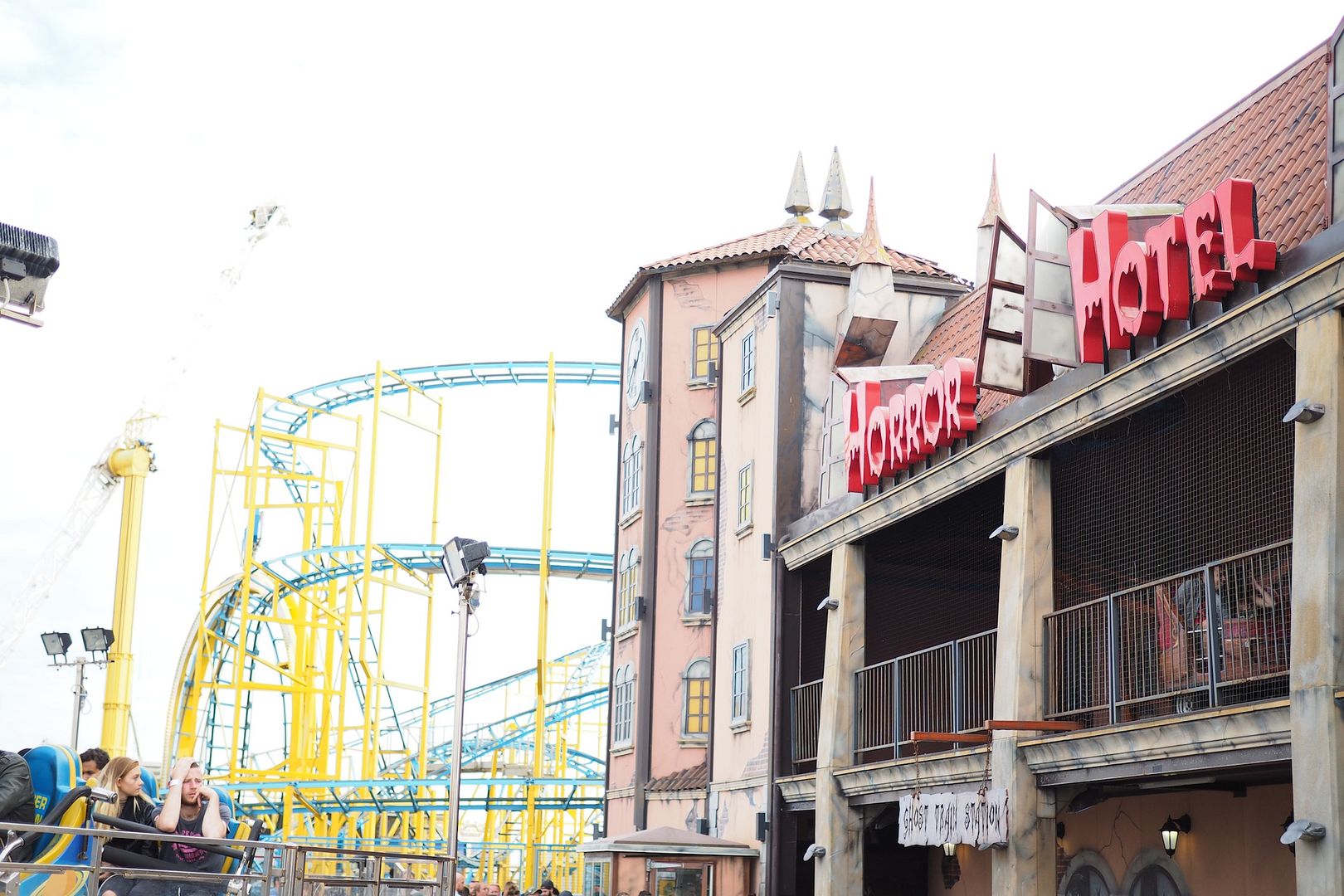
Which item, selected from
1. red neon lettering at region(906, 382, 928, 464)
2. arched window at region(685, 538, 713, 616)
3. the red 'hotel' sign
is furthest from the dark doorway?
the red 'hotel' sign

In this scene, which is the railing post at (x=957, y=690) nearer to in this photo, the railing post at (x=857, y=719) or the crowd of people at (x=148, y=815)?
the railing post at (x=857, y=719)

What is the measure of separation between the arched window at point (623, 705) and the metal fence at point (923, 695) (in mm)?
7815

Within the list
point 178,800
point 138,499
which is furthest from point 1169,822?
point 138,499

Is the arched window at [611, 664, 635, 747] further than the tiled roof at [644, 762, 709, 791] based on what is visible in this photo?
Yes

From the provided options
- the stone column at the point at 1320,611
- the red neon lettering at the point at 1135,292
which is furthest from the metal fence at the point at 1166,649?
the red neon lettering at the point at 1135,292

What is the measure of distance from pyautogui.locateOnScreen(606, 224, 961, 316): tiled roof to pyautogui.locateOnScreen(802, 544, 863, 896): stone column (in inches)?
239

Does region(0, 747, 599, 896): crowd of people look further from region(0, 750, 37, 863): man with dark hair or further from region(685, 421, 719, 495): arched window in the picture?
region(685, 421, 719, 495): arched window

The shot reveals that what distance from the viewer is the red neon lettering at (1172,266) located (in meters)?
13.4

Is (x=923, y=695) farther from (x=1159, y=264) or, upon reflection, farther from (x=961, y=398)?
(x=1159, y=264)

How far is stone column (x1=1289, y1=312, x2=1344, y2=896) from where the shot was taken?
11.1 m

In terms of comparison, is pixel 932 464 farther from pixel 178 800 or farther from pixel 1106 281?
pixel 178 800

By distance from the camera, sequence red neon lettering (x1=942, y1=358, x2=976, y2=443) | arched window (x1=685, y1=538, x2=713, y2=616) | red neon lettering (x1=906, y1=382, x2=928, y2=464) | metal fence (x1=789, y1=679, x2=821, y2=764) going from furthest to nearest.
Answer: arched window (x1=685, y1=538, x2=713, y2=616) → metal fence (x1=789, y1=679, x2=821, y2=764) → red neon lettering (x1=906, y1=382, x2=928, y2=464) → red neon lettering (x1=942, y1=358, x2=976, y2=443)

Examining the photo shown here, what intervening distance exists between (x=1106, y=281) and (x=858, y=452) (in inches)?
239

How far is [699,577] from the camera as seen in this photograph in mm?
27172
